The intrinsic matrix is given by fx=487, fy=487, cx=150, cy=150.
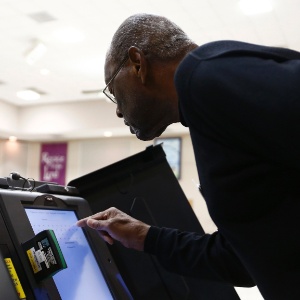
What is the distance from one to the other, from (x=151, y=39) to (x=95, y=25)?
455 centimetres

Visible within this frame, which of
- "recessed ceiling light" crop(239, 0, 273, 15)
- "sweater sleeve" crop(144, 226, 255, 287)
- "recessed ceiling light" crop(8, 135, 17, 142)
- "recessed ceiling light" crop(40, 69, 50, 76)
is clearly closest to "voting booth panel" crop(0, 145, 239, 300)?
"sweater sleeve" crop(144, 226, 255, 287)

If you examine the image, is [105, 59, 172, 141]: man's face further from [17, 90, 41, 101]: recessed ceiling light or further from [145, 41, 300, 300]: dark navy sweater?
[17, 90, 41, 101]: recessed ceiling light

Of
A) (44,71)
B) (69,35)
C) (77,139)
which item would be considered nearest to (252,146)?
(69,35)

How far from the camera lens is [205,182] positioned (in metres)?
0.77

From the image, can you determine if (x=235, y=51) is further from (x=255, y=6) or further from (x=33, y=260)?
(x=255, y=6)

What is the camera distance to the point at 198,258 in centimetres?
113

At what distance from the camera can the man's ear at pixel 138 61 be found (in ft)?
2.98

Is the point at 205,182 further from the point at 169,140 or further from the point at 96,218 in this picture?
the point at 169,140

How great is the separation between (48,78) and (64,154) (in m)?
3.12

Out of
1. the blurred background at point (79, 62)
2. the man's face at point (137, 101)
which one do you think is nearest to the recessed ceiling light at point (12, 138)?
the blurred background at point (79, 62)

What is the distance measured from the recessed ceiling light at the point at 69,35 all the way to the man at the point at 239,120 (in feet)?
15.4

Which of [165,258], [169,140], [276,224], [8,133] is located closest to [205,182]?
[276,224]

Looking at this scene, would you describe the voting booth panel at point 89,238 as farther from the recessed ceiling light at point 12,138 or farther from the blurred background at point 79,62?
the recessed ceiling light at point 12,138

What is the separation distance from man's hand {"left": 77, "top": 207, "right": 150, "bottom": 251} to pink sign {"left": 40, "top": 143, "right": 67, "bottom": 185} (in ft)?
29.5
